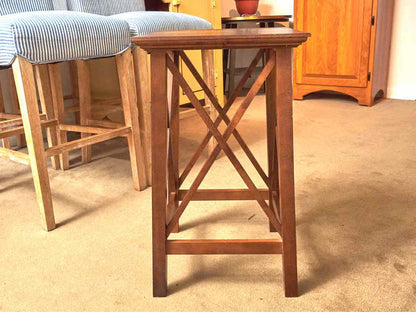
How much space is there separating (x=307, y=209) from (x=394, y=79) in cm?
211

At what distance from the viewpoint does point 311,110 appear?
2.67 m

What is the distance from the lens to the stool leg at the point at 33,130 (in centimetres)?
109

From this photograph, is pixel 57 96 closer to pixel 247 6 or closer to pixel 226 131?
pixel 226 131

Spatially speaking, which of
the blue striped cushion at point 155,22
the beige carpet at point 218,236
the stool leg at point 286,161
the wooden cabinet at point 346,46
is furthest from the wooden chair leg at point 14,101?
the wooden cabinet at point 346,46

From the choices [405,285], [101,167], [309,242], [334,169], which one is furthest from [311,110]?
[405,285]

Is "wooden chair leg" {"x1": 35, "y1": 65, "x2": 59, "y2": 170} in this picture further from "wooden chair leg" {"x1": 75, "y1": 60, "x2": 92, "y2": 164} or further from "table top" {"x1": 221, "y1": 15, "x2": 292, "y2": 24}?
"table top" {"x1": 221, "y1": 15, "x2": 292, "y2": 24}

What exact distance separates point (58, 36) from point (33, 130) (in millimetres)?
258

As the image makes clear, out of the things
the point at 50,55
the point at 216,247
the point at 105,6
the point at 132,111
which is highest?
the point at 105,6

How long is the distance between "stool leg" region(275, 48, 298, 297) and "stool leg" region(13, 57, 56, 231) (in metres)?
0.66

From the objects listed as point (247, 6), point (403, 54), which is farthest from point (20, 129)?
point (403, 54)

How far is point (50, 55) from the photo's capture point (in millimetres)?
1134

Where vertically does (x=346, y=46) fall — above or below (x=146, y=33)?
below

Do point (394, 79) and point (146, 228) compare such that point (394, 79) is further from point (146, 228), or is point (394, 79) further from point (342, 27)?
point (146, 228)

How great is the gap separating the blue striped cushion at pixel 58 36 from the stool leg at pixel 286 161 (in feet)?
2.10
